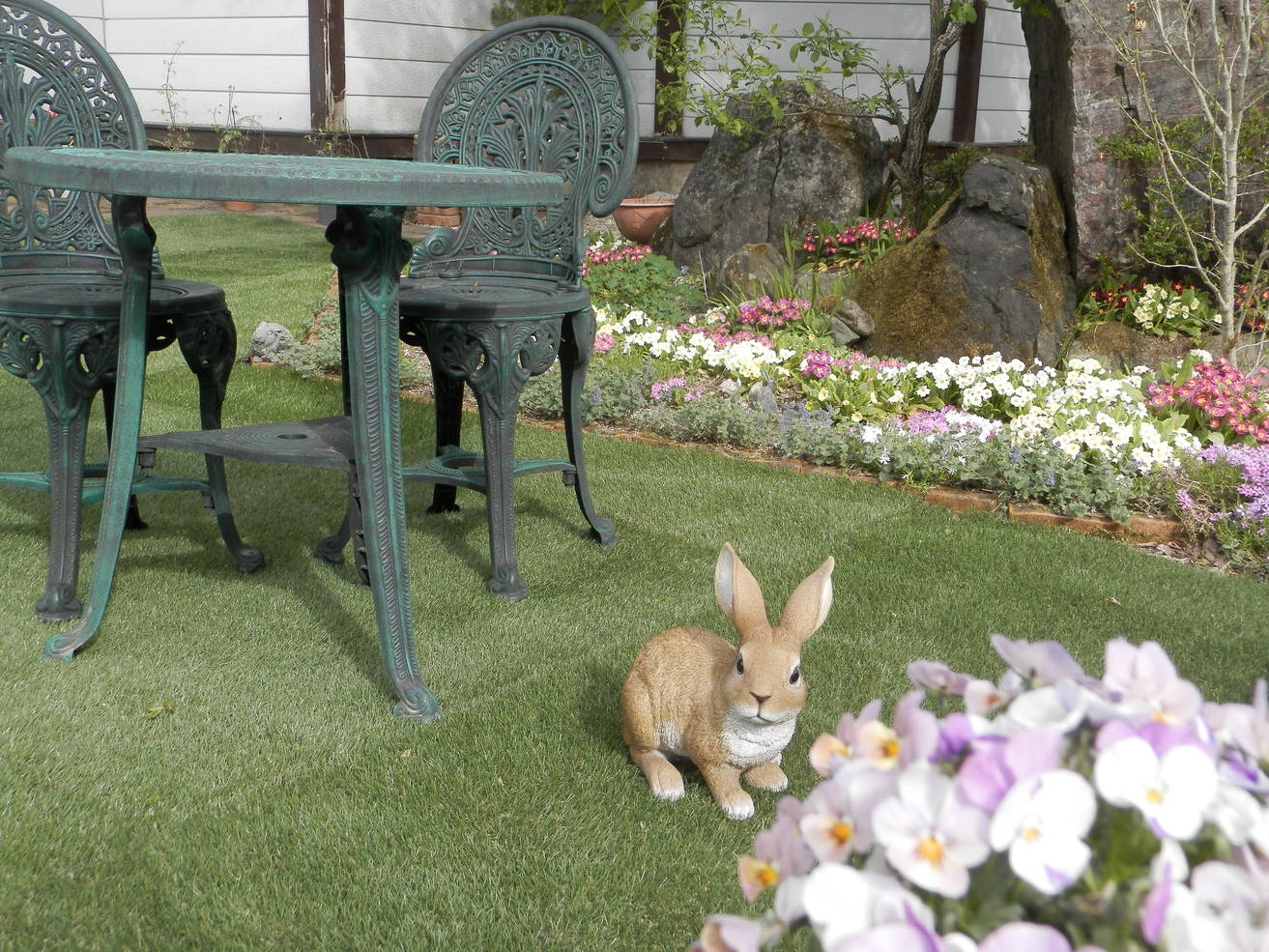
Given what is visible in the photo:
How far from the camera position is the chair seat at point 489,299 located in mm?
3051

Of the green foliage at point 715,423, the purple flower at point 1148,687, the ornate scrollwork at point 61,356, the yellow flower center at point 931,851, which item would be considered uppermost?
the purple flower at point 1148,687

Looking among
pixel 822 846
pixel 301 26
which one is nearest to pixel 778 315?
pixel 822 846

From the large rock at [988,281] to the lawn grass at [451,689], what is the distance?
4.82 feet

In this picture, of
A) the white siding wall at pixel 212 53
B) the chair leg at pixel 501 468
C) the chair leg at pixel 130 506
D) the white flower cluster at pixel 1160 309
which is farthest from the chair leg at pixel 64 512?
the white siding wall at pixel 212 53

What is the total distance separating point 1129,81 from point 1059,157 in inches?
18.6

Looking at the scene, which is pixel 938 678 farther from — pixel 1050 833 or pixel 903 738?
pixel 1050 833

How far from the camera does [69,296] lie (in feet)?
9.95

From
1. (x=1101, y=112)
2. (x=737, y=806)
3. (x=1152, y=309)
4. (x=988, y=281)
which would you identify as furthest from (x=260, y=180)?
(x=1101, y=112)

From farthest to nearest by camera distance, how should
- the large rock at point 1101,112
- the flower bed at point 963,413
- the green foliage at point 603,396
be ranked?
the large rock at point 1101,112
the green foliage at point 603,396
the flower bed at point 963,413

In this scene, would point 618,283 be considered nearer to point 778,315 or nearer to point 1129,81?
point 778,315

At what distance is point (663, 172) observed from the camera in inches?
417

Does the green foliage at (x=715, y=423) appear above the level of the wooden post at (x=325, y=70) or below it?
below

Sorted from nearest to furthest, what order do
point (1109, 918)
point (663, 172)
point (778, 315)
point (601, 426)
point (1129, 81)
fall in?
point (1109, 918)
point (601, 426)
point (1129, 81)
point (778, 315)
point (663, 172)

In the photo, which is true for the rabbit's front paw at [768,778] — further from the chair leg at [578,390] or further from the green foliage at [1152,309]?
the green foliage at [1152,309]
